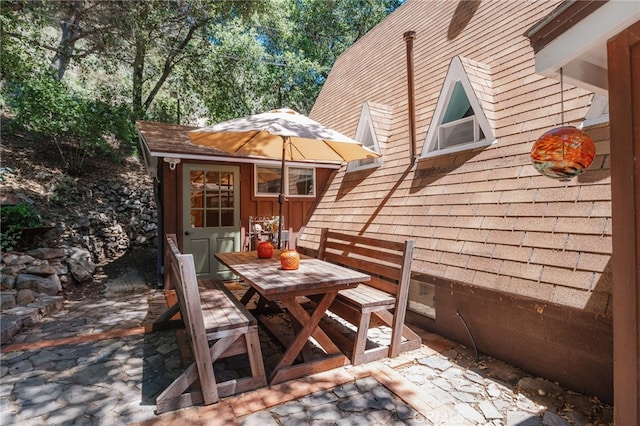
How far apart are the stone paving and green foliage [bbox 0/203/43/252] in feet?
9.73

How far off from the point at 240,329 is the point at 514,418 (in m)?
2.20

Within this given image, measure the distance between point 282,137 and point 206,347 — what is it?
9.34 feet

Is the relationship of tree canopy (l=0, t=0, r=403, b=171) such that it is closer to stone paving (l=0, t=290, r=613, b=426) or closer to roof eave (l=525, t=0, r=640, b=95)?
stone paving (l=0, t=290, r=613, b=426)

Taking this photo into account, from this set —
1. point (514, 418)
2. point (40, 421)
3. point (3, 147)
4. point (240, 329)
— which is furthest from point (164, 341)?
point (3, 147)

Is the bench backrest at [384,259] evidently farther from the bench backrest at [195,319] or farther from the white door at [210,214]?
the white door at [210,214]

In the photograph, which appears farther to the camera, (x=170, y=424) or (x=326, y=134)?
(x=326, y=134)

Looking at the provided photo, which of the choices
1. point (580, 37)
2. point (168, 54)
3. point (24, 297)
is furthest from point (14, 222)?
point (168, 54)

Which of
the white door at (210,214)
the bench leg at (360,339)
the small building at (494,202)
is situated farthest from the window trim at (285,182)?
the bench leg at (360,339)

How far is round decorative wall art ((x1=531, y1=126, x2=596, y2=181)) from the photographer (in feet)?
6.57

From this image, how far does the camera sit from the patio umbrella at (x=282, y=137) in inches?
136

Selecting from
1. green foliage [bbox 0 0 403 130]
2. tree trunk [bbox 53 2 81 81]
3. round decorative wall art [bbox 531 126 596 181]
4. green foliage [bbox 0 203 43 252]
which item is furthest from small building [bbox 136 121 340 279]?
tree trunk [bbox 53 2 81 81]

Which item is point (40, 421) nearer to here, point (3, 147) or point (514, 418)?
point (514, 418)

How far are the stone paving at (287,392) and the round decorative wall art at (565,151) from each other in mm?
1817

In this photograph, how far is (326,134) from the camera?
11.7ft
